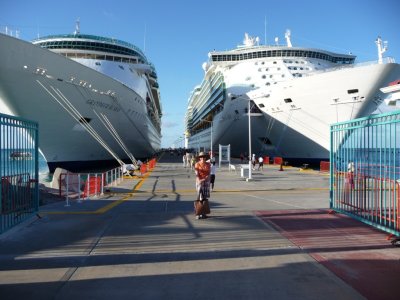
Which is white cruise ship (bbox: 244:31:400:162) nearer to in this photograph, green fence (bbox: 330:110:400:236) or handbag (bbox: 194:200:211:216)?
green fence (bbox: 330:110:400:236)

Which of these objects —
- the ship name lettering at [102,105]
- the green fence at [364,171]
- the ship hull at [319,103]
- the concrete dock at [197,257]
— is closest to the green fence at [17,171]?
the concrete dock at [197,257]

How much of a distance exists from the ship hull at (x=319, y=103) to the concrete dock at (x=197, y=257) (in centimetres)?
1967

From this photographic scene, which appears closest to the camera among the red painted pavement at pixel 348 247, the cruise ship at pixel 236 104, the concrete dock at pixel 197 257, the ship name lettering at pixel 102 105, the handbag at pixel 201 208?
the concrete dock at pixel 197 257

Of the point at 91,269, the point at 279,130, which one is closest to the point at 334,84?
the point at 279,130

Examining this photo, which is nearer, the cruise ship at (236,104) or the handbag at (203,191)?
the handbag at (203,191)

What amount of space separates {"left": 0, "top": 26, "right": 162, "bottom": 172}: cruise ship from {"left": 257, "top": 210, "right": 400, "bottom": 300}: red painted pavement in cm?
1500

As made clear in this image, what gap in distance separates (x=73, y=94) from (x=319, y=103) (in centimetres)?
1744

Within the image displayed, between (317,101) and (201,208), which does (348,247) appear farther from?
(317,101)

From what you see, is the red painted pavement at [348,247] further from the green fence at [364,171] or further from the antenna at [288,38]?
the antenna at [288,38]

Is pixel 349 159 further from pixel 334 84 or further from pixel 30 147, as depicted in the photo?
pixel 334 84

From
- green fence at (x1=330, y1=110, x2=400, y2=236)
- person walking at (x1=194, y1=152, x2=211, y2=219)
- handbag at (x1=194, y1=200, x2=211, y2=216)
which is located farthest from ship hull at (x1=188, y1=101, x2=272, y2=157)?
handbag at (x1=194, y1=200, x2=211, y2=216)

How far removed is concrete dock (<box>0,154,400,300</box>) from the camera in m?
4.12

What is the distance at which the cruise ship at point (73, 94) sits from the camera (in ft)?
65.4

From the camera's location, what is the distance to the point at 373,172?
23.9ft
